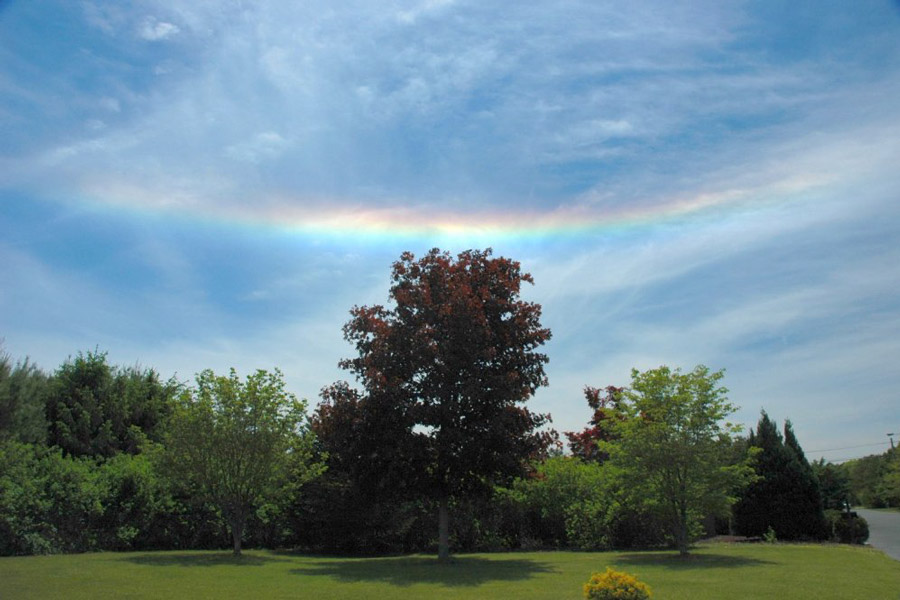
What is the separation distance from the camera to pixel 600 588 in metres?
8.10

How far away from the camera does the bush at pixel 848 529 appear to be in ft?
85.1

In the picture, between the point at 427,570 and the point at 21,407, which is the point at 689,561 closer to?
the point at 427,570

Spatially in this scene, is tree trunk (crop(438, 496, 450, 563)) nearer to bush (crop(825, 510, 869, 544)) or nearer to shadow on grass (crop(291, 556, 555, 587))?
shadow on grass (crop(291, 556, 555, 587))

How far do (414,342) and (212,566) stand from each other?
8224 mm

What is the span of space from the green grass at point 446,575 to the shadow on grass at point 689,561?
3 centimetres

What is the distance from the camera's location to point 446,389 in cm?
1859

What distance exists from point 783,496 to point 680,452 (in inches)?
420

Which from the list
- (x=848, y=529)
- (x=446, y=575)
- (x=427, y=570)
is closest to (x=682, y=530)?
(x=427, y=570)

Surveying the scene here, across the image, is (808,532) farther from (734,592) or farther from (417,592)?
(417,592)

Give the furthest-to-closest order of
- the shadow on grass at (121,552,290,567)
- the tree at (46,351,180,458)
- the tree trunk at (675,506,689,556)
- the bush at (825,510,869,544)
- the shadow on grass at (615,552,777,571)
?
the tree at (46,351,180,458) → the bush at (825,510,869,544) → the tree trunk at (675,506,689,556) → the shadow on grass at (121,552,290,567) → the shadow on grass at (615,552,777,571)

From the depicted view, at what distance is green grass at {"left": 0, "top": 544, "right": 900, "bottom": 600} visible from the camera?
11930mm

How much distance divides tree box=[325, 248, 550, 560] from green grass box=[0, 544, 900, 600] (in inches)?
108

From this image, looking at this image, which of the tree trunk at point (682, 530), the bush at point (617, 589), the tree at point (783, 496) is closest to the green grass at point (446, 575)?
the tree trunk at point (682, 530)

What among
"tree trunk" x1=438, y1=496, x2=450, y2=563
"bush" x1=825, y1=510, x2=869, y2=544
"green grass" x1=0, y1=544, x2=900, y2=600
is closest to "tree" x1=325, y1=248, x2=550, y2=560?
"tree trunk" x1=438, y1=496, x2=450, y2=563
